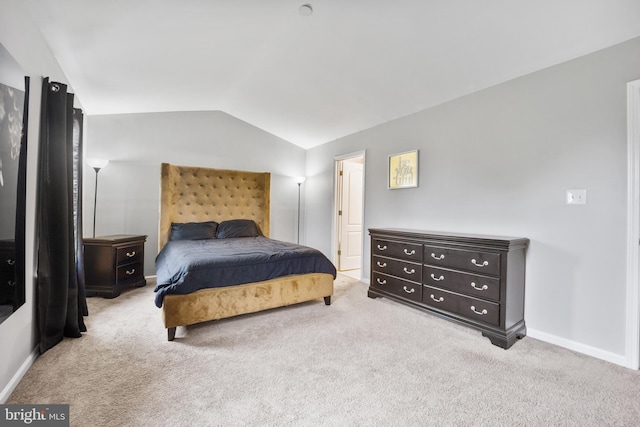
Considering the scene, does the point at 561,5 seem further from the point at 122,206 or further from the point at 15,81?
the point at 122,206

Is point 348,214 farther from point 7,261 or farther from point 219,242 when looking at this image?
point 7,261

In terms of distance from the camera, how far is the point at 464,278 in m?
2.56

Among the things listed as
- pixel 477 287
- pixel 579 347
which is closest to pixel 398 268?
pixel 477 287

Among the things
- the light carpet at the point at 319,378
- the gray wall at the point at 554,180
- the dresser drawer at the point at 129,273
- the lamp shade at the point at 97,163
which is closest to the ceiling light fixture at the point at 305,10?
the gray wall at the point at 554,180

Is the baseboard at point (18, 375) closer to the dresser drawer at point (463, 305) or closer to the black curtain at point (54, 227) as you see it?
the black curtain at point (54, 227)

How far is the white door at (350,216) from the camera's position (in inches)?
194

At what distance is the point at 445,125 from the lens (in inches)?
126

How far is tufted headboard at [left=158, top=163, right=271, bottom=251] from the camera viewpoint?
425 centimetres

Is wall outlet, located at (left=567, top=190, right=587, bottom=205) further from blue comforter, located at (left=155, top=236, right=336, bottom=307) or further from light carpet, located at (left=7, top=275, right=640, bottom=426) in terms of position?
blue comforter, located at (left=155, top=236, right=336, bottom=307)

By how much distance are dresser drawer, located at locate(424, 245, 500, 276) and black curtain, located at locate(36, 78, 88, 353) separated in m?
3.10

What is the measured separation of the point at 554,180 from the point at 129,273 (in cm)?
463

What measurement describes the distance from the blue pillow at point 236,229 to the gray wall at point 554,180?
2.68m

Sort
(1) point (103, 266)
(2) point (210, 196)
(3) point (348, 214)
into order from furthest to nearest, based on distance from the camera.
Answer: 1. (3) point (348, 214)
2. (2) point (210, 196)
3. (1) point (103, 266)

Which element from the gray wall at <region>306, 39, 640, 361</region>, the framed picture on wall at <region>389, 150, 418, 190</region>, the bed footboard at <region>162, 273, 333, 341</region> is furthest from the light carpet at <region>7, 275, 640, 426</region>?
the framed picture on wall at <region>389, 150, 418, 190</region>
